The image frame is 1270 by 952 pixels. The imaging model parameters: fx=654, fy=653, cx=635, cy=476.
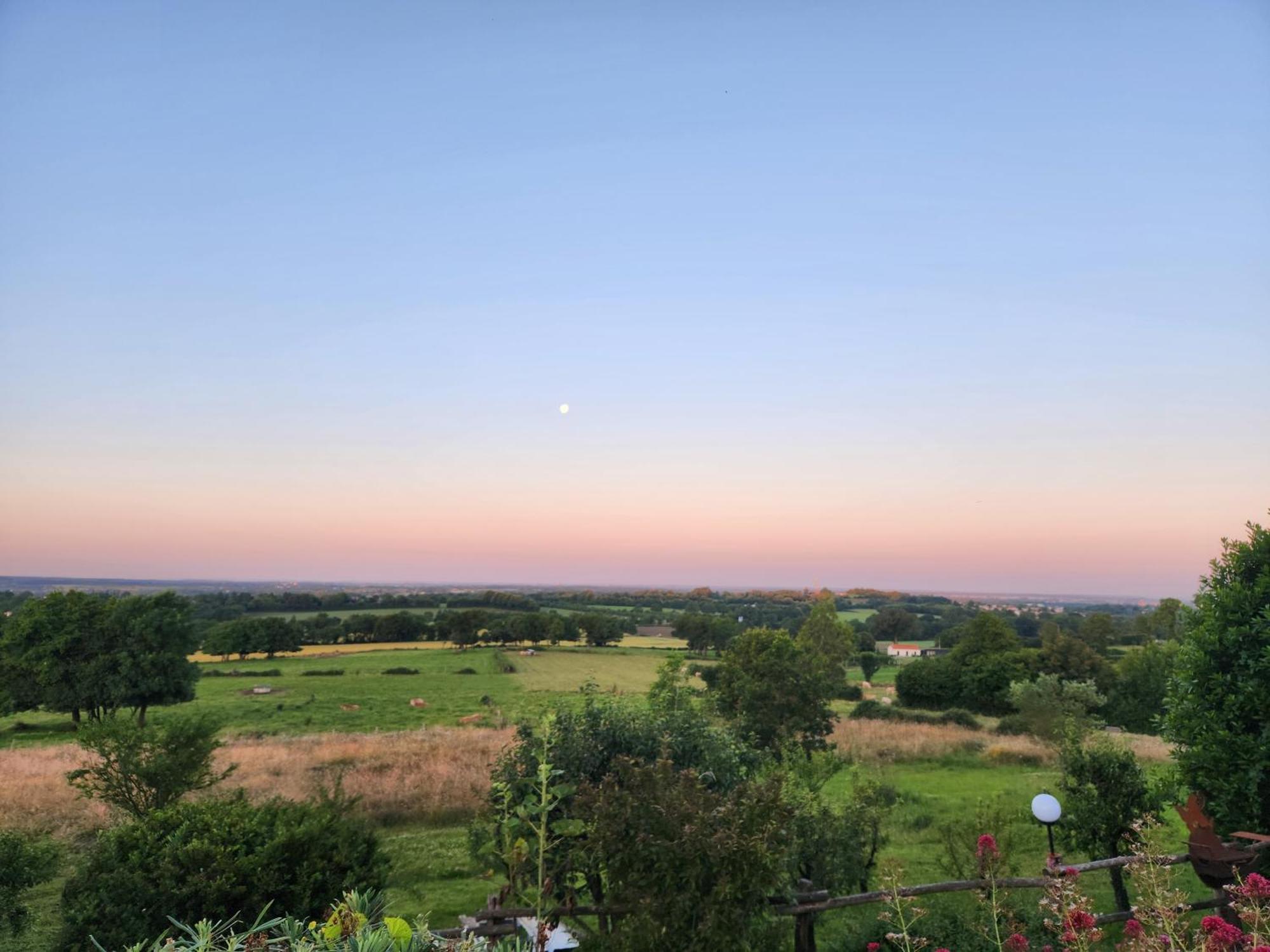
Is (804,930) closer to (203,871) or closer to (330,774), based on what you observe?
(203,871)

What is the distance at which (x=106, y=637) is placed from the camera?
1217 inches

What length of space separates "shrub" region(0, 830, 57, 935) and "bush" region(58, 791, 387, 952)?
A: 4.66 feet

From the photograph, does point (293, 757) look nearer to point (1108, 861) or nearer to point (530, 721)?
point (530, 721)

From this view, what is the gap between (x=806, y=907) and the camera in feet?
23.2

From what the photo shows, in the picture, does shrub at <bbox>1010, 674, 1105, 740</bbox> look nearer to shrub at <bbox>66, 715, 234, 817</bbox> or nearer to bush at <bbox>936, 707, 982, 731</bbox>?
bush at <bbox>936, 707, 982, 731</bbox>

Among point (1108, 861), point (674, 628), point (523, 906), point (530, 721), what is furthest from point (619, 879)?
point (674, 628)

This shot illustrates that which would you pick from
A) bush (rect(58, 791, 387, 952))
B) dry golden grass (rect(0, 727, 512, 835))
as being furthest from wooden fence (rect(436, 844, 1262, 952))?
dry golden grass (rect(0, 727, 512, 835))

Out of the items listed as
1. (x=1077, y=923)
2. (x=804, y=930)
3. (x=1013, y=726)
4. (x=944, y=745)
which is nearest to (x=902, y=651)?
(x=1013, y=726)

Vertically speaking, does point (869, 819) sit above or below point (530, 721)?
below

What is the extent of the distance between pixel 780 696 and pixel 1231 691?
18588 mm

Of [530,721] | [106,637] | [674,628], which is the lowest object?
[674,628]

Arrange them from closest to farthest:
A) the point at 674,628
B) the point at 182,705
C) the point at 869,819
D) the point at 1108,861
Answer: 1. the point at 1108,861
2. the point at 869,819
3. the point at 182,705
4. the point at 674,628

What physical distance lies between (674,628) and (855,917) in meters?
67.6

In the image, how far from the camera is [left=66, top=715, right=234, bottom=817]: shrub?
11.0m
